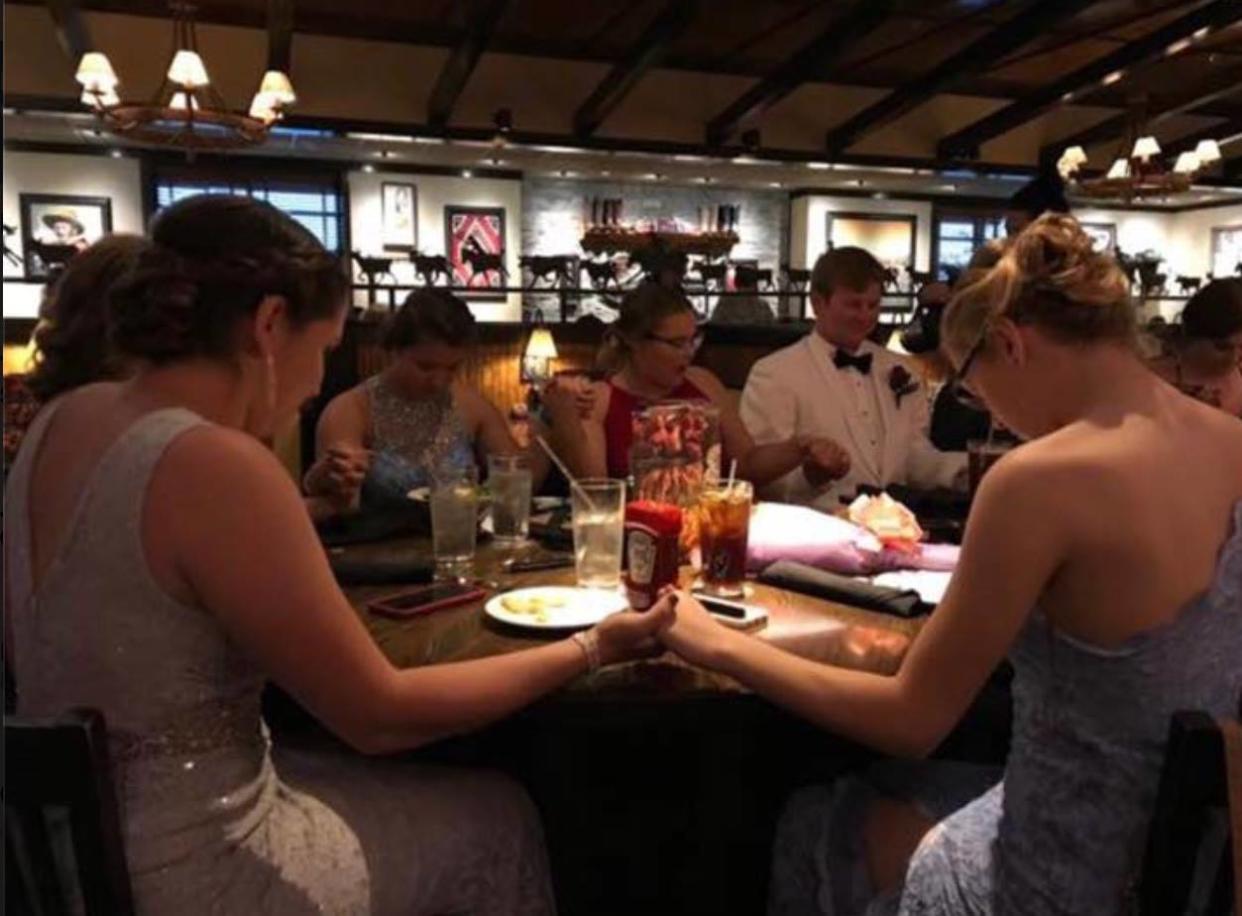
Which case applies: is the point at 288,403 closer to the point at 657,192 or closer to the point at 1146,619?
the point at 1146,619

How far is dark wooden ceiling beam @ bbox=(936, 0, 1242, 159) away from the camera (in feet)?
30.3

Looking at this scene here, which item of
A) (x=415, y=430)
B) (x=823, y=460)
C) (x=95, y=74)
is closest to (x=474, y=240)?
(x=95, y=74)

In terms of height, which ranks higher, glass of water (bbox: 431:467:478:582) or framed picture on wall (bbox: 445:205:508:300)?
framed picture on wall (bbox: 445:205:508:300)

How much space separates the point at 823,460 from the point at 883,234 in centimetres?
1368

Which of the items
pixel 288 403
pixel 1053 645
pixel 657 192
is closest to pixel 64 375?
pixel 288 403

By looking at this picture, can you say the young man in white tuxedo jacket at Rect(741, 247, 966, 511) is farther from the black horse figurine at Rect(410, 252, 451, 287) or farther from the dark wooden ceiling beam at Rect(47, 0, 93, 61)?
the black horse figurine at Rect(410, 252, 451, 287)

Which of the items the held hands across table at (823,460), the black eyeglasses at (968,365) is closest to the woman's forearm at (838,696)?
the black eyeglasses at (968,365)

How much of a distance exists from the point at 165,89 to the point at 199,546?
845cm

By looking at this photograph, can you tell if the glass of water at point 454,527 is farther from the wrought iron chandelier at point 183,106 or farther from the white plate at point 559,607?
the wrought iron chandelier at point 183,106

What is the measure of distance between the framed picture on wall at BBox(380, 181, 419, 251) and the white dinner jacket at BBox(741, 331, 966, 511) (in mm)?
10559

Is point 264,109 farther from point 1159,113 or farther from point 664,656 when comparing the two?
point 1159,113

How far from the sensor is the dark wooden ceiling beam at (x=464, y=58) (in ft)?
28.9

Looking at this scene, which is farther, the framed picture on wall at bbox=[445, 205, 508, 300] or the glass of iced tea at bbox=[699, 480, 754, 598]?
the framed picture on wall at bbox=[445, 205, 508, 300]

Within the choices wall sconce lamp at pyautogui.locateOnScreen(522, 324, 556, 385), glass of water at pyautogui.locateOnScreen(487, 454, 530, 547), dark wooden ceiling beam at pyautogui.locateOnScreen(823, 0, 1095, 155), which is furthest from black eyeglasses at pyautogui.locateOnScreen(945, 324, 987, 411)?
dark wooden ceiling beam at pyautogui.locateOnScreen(823, 0, 1095, 155)
